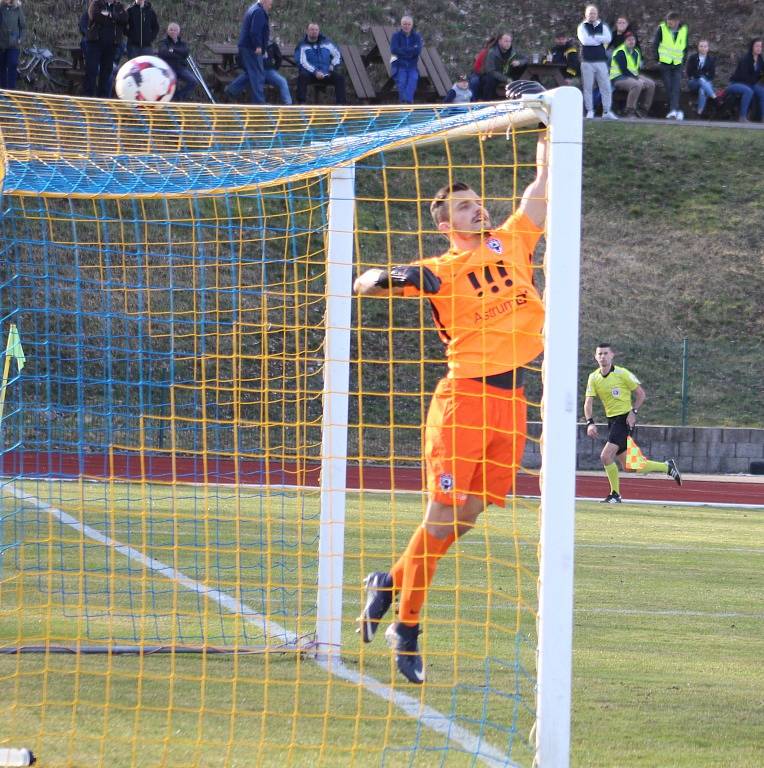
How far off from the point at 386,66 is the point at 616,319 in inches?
319

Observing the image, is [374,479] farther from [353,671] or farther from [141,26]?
[353,671]

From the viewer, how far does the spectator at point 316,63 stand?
24.8 m

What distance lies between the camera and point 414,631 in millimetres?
5625

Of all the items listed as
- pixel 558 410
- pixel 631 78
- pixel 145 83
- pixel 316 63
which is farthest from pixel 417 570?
pixel 631 78

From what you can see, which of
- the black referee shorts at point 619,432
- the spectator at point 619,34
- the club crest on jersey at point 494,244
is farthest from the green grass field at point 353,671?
the spectator at point 619,34

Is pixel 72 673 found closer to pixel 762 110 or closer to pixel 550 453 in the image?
pixel 550 453

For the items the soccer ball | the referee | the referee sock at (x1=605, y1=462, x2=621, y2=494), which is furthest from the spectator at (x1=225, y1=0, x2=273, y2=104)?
the soccer ball

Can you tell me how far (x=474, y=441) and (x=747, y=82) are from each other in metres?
25.3

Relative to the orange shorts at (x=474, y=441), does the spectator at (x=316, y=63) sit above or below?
above

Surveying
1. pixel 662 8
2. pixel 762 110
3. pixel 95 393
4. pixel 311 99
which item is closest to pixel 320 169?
pixel 95 393

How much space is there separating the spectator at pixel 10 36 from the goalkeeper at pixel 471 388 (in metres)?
18.5

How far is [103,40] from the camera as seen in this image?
74.1 feet

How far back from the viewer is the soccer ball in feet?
23.4

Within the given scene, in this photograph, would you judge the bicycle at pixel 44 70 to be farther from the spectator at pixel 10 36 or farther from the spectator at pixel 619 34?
the spectator at pixel 619 34
